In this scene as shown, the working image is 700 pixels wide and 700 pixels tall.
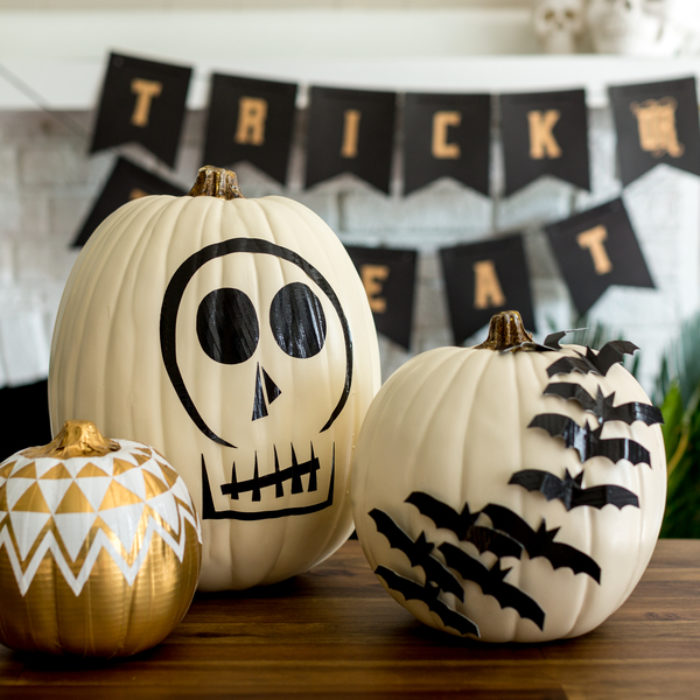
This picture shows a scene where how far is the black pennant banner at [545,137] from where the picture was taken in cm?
176

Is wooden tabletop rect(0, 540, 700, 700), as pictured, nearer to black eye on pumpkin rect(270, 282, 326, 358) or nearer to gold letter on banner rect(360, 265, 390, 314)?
black eye on pumpkin rect(270, 282, 326, 358)

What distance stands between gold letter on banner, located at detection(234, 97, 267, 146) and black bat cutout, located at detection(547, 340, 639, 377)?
137 centimetres

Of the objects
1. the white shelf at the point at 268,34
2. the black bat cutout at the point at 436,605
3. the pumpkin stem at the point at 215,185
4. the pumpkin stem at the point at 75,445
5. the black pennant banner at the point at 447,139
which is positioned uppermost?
the white shelf at the point at 268,34

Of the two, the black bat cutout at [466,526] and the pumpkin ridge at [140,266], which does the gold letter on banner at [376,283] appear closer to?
the pumpkin ridge at [140,266]

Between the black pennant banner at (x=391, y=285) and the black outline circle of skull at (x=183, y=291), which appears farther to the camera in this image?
the black pennant banner at (x=391, y=285)

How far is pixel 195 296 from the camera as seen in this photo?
1.90ft

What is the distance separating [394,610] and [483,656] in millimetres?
89

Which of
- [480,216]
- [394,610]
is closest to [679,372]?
[480,216]

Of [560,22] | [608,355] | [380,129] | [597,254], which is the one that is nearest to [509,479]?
[608,355]

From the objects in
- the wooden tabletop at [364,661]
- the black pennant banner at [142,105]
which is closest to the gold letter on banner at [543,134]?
the black pennant banner at [142,105]

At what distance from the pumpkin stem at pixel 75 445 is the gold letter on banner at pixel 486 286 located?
1.51 m

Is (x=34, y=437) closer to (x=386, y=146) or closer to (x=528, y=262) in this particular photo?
(x=386, y=146)

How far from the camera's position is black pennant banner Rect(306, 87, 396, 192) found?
177 cm

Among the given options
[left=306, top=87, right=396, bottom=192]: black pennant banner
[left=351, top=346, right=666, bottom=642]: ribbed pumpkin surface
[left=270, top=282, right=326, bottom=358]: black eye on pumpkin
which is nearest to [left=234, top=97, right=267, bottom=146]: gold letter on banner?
[left=306, top=87, right=396, bottom=192]: black pennant banner
